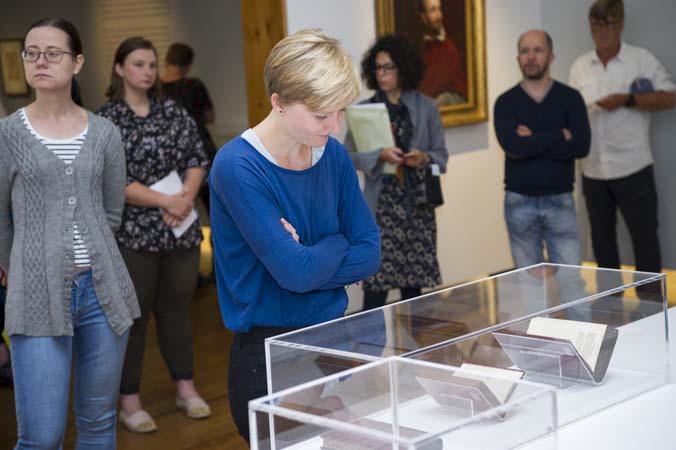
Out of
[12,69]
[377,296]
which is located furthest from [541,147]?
[12,69]

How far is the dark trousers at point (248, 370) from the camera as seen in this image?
2.30m

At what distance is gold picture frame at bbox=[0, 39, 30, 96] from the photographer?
295 inches

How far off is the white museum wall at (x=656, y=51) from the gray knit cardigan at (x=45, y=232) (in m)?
4.60

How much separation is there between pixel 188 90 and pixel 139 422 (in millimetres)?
3537

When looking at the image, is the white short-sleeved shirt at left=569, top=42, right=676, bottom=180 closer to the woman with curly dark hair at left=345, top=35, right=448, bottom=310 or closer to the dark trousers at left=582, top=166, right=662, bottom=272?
the dark trousers at left=582, top=166, right=662, bottom=272

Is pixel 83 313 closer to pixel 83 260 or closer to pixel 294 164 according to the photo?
pixel 83 260

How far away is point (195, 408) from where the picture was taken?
457cm

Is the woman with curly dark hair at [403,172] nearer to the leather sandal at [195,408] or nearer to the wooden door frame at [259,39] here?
the wooden door frame at [259,39]

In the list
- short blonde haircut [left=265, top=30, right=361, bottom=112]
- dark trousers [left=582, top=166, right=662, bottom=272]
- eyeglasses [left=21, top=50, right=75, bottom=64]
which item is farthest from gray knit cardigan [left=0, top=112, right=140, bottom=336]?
dark trousers [left=582, top=166, right=662, bottom=272]

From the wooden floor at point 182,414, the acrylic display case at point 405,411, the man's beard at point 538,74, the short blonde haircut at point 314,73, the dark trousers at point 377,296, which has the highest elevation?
the short blonde haircut at point 314,73

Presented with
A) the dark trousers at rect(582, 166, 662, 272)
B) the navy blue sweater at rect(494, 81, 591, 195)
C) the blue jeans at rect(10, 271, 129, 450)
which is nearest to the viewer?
the blue jeans at rect(10, 271, 129, 450)

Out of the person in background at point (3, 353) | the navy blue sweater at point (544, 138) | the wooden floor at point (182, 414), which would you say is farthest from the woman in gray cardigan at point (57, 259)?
the navy blue sweater at point (544, 138)

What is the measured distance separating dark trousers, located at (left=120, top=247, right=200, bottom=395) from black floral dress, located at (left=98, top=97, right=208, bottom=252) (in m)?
0.08

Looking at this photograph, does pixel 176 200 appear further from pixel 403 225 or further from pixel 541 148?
pixel 541 148
